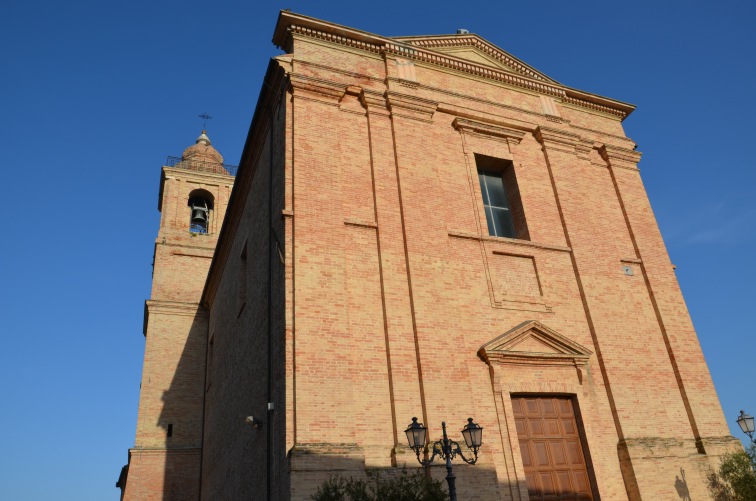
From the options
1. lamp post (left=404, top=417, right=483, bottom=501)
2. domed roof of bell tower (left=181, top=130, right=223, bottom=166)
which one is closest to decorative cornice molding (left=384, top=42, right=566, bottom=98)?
lamp post (left=404, top=417, right=483, bottom=501)

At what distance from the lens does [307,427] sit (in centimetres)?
795

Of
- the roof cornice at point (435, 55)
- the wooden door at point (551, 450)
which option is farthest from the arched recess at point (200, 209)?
the wooden door at point (551, 450)

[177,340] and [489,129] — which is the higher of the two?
[489,129]

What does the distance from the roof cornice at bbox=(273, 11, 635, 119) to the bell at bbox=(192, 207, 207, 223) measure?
13.6 m

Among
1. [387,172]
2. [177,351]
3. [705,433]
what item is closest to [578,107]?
[387,172]

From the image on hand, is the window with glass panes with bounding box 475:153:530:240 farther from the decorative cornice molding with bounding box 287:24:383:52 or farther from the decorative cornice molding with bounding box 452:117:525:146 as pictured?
the decorative cornice molding with bounding box 287:24:383:52

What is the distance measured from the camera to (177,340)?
2073 centimetres

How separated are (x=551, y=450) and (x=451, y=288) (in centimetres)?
318

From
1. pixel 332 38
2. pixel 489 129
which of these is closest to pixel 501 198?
pixel 489 129

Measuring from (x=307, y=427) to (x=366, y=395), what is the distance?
1.06 m

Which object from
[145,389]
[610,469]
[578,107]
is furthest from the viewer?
[145,389]

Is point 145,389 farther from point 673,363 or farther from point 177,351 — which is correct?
point 673,363

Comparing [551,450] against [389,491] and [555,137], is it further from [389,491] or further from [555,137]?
[555,137]

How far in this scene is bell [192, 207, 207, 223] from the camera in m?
24.1
